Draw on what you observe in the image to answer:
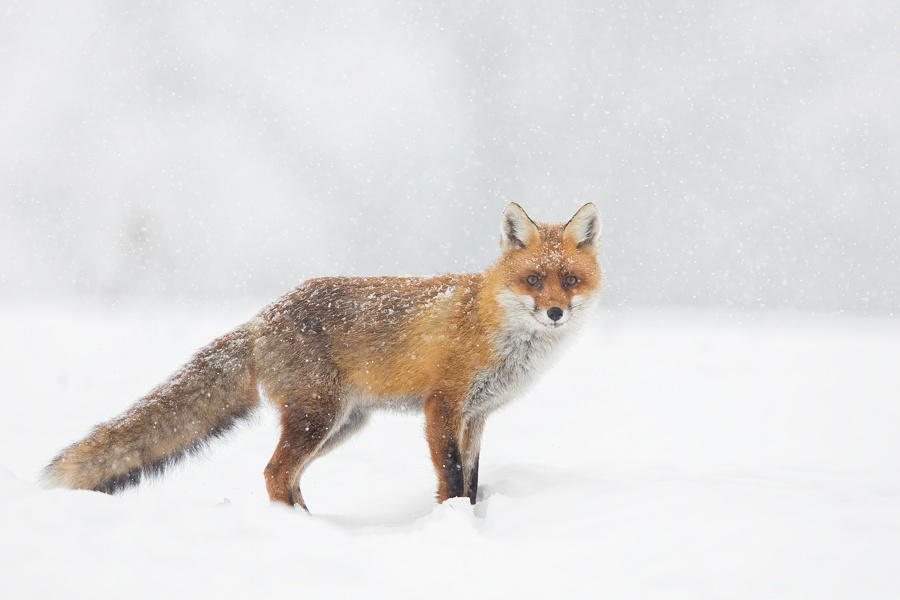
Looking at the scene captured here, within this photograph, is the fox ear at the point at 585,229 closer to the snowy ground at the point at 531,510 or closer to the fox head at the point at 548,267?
the fox head at the point at 548,267

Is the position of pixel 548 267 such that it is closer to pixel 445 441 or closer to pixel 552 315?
pixel 552 315

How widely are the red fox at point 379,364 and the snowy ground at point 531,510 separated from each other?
254 millimetres

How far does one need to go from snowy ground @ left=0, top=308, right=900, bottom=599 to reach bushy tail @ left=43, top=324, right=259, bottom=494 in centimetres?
18

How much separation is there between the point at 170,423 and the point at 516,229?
2.19 meters

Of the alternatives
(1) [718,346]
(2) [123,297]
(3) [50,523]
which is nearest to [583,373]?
(1) [718,346]

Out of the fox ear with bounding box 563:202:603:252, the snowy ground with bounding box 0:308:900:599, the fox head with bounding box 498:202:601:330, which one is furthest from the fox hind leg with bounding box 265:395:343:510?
the fox ear with bounding box 563:202:603:252

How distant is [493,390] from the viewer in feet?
10.7

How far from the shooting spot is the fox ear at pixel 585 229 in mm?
3252

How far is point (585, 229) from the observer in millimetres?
3328

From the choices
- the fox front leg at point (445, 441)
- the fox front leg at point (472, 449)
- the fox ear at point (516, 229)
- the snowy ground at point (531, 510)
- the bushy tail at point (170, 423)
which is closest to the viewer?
the snowy ground at point (531, 510)

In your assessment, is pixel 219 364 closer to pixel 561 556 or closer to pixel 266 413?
pixel 266 413

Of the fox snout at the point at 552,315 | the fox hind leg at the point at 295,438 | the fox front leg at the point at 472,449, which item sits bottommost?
the fox front leg at the point at 472,449

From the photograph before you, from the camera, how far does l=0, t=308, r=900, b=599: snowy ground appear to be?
1661 mm

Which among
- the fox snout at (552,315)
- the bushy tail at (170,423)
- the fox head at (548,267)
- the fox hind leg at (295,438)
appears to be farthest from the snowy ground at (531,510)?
the fox snout at (552,315)
